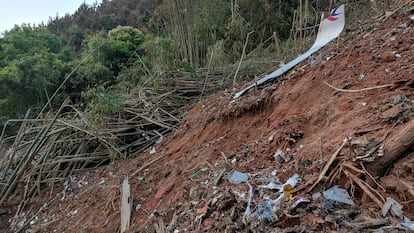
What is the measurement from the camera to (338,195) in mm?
1517

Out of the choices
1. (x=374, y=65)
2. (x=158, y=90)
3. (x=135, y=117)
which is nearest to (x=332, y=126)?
(x=374, y=65)

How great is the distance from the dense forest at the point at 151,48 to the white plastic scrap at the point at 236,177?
2.41 m

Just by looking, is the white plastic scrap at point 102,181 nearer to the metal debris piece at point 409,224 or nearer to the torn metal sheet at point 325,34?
the torn metal sheet at point 325,34

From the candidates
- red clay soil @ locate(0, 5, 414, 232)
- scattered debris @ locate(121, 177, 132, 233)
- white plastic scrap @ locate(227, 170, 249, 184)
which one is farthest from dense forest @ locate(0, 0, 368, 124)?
white plastic scrap @ locate(227, 170, 249, 184)

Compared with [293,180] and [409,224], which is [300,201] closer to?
[293,180]

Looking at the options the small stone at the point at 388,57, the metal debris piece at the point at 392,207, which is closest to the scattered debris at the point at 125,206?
the metal debris piece at the point at 392,207

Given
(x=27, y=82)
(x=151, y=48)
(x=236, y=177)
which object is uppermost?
(x=151, y=48)

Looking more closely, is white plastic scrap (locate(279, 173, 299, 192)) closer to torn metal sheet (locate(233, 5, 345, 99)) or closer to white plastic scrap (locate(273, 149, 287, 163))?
white plastic scrap (locate(273, 149, 287, 163))

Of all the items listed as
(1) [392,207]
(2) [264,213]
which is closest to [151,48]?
(2) [264,213]

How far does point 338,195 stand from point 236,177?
673 millimetres

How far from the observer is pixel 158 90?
473cm

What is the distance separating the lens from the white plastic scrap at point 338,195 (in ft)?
4.87

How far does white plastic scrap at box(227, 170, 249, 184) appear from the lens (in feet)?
6.65

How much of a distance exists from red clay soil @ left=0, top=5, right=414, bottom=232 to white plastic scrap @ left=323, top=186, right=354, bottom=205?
22 millimetres
